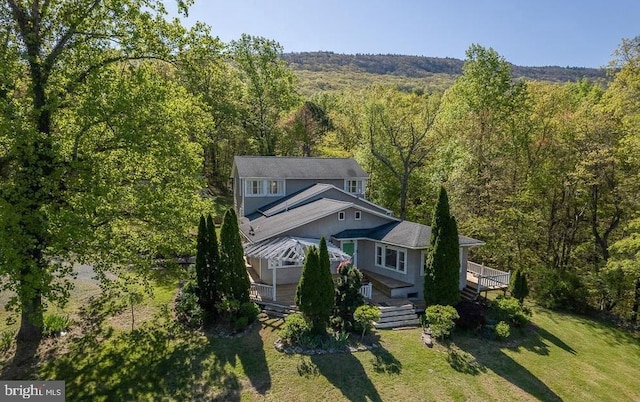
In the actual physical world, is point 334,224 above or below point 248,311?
above

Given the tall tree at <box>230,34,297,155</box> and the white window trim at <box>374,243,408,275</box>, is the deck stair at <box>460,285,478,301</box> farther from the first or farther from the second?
the tall tree at <box>230,34,297,155</box>

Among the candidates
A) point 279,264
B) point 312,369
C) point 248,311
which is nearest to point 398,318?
point 312,369

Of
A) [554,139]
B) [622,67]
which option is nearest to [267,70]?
[554,139]

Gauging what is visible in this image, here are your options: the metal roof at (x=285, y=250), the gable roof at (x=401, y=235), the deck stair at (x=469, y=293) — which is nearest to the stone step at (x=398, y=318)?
the metal roof at (x=285, y=250)

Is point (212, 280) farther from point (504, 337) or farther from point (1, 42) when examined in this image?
point (504, 337)

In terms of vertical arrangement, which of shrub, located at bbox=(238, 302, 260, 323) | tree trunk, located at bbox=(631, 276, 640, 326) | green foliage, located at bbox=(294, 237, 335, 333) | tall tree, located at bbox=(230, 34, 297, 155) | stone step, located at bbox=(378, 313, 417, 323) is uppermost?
tall tree, located at bbox=(230, 34, 297, 155)

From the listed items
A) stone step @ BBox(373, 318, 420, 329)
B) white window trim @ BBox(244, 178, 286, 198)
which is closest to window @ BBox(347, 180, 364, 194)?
white window trim @ BBox(244, 178, 286, 198)

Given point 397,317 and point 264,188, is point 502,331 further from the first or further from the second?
point 264,188
